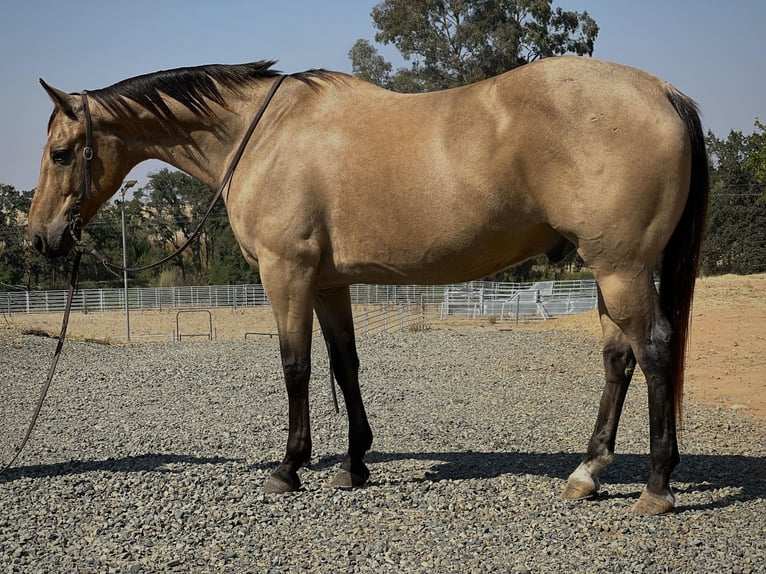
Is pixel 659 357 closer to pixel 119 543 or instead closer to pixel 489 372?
pixel 119 543

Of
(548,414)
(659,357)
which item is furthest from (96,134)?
(548,414)

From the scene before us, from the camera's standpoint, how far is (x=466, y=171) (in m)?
4.32

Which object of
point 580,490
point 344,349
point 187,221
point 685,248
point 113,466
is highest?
point 187,221

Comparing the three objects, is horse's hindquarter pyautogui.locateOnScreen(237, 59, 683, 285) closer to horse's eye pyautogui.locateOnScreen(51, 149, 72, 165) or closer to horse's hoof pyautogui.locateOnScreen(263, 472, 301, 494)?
horse's hoof pyautogui.locateOnScreen(263, 472, 301, 494)

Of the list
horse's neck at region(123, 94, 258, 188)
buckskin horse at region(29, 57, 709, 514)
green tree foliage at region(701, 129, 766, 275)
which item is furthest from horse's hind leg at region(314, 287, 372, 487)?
green tree foliage at region(701, 129, 766, 275)

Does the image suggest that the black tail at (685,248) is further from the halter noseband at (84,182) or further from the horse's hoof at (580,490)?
the halter noseband at (84,182)

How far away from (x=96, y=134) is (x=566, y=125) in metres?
3.21

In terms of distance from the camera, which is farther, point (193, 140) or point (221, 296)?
point (221, 296)

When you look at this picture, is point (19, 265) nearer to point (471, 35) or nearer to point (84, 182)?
point (471, 35)

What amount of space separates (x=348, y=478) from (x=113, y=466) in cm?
201

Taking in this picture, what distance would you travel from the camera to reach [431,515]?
449cm

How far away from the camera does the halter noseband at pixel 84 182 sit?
16.9 ft

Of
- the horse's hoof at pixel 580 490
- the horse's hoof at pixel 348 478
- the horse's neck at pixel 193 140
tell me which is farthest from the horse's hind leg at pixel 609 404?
the horse's neck at pixel 193 140

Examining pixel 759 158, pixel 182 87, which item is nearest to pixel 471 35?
pixel 759 158
